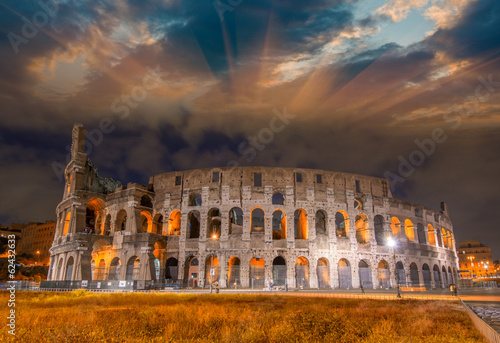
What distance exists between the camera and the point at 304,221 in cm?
4238

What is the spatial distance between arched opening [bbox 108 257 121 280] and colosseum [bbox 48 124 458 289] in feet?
0.52

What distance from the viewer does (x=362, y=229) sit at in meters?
44.8

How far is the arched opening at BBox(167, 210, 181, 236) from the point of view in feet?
140

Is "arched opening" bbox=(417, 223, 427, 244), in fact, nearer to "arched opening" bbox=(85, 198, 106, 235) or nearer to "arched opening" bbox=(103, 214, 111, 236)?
"arched opening" bbox=(103, 214, 111, 236)

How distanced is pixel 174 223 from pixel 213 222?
4813mm

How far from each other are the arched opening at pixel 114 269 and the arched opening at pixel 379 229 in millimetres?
31920

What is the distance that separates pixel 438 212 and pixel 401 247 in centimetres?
1278

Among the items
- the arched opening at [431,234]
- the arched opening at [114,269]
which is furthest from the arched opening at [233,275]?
the arched opening at [431,234]

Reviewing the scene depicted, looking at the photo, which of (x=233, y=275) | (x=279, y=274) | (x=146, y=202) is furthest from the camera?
(x=146, y=202)

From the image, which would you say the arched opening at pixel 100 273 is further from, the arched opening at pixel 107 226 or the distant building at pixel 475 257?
the distant building at pixel 475 257

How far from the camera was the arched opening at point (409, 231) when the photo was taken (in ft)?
157

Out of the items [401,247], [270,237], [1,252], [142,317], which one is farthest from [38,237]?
[142,317]

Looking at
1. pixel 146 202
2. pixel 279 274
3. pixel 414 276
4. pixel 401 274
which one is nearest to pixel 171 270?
pixel 146 202

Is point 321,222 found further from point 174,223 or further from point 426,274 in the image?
point 174,223
